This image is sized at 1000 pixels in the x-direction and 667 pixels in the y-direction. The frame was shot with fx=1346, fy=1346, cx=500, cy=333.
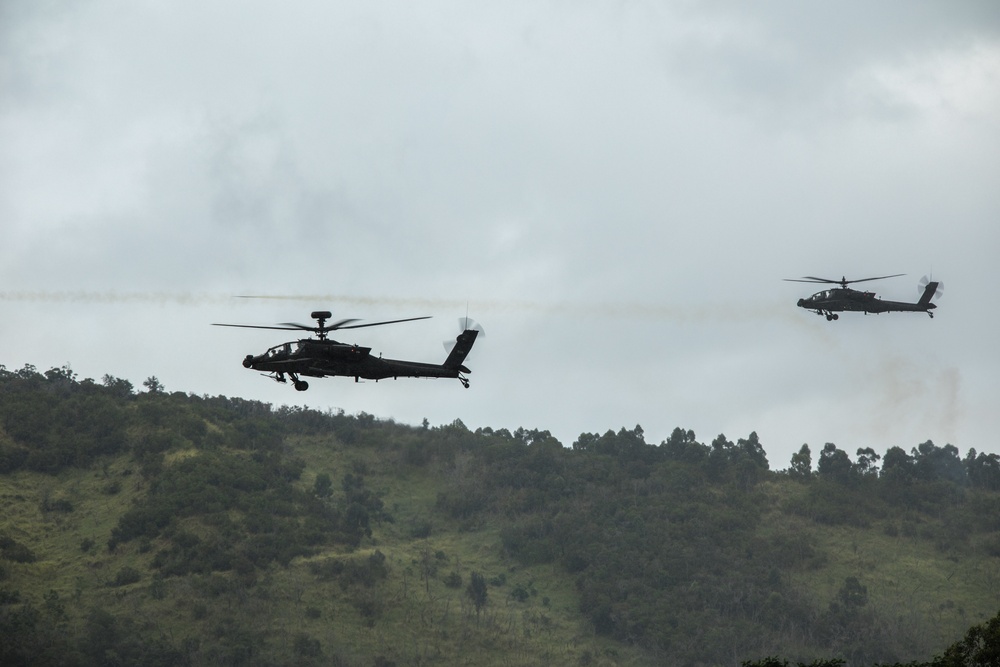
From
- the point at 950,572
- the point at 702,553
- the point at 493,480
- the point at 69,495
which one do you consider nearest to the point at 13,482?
the point at 69,495

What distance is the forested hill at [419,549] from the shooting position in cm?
13562

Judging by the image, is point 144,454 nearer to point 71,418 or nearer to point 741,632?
point 71,418

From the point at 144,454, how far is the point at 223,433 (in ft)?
42.9

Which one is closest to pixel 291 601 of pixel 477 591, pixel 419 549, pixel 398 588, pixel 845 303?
pixel 398 588

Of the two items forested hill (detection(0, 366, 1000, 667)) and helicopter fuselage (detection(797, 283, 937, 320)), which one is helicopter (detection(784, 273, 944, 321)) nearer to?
helicopter fuselage (detection(797, 283, 937, 320))

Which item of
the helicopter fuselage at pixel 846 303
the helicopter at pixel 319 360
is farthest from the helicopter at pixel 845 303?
the helicopter at pixel 319 360

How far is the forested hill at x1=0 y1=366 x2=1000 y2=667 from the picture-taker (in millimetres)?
135625

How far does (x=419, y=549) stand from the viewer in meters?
166

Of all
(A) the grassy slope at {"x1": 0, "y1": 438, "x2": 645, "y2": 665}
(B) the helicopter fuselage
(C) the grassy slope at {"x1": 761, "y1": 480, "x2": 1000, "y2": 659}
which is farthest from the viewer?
(C) the grassy slope at {"x1": 761, "y1": 480, "x2": 1000, "y2": 659}

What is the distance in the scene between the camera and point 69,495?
6004 inches

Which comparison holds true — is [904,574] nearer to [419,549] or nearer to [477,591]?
[477,591]

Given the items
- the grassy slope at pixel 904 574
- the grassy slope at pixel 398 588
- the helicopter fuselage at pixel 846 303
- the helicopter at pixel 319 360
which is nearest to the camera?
the helicopter at pixel 319 360

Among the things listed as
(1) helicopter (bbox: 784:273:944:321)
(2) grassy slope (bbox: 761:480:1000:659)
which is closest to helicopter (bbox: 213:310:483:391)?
(1) helicopter (bbox: 784:273:944:321)

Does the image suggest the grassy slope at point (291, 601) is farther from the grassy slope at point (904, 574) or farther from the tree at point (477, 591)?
the grassy slope at point (904, 574)
